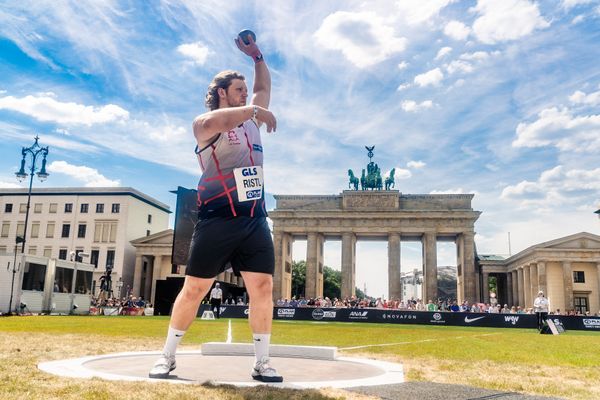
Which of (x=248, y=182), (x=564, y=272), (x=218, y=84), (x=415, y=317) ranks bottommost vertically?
(x=415, y=317)

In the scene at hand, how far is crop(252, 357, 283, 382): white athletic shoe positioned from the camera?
421 centimetres

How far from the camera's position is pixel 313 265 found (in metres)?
65.0

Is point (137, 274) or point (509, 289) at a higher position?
point (137, 274)

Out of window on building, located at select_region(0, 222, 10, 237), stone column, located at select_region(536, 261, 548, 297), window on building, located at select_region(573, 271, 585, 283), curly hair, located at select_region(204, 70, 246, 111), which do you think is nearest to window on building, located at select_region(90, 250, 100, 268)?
window on building, located at select_region(0, 222, 10, 237)

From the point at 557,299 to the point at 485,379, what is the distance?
5986 centimetres

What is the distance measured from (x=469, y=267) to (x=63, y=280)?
46.3 metres

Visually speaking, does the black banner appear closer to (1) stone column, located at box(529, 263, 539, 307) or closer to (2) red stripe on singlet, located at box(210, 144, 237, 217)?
(2) red stripe on singlet, located at box(210, 144, 237, 217)

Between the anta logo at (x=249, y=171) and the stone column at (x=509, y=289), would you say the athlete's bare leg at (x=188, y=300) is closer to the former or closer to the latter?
the anta logo at (x=249, y=171)

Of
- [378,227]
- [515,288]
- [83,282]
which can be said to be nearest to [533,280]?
[515,288]

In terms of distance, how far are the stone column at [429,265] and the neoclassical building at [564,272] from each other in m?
10.0

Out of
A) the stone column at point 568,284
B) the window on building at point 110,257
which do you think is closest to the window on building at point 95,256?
the window on building at point 110,257

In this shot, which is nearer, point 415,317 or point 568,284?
point 415,317

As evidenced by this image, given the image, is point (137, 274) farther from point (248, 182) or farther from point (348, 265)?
point (248, 182)

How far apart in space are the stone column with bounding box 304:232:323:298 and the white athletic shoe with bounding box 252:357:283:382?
60.8m
